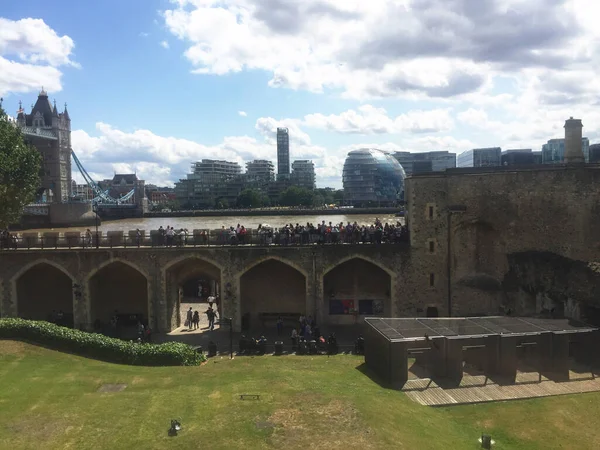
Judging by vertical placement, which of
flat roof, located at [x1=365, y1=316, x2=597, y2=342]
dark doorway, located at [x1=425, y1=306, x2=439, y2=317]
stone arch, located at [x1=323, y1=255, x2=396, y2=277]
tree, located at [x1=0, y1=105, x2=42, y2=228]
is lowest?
dark doorway, located at [x1=425, y1=306, x2=439, y2=317]

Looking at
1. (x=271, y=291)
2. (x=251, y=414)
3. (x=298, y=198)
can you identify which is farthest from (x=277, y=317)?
(x=298, y=198)

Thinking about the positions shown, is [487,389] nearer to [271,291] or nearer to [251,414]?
[251,414]

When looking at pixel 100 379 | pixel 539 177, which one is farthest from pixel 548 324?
pixel 100 379

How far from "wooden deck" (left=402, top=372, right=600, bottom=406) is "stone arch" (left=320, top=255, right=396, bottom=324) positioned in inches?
470

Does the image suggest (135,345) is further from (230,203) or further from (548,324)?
(230,203)

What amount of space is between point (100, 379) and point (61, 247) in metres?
14.4

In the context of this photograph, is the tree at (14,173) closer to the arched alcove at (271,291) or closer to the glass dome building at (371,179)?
the arched alcove at (271,291)

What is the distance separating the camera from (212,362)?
72.4ft

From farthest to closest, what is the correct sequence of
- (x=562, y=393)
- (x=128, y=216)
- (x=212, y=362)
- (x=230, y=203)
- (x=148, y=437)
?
1. (x=230, y=203)
2. (x=128, y=216)
3. (x=212, y=362)
4. (x=562, y=393)
5. (x=148, y=437)

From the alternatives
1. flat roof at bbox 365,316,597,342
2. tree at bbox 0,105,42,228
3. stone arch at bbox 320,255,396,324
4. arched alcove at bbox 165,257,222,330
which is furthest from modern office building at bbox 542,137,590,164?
tree at bbox 0,105,42,228

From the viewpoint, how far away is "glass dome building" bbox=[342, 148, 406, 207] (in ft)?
541

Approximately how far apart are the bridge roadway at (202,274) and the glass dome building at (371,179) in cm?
13183

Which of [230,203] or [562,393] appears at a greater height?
[230,203]

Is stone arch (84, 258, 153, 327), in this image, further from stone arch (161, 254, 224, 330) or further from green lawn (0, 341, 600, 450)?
green lawn (0, 341, 600, 450)
